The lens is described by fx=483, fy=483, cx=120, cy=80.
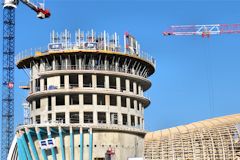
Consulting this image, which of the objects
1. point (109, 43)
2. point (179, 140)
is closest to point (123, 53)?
point (109, 43)

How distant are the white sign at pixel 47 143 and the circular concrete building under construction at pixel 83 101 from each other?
0.17m

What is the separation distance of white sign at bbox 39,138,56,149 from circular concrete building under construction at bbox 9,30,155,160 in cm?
17

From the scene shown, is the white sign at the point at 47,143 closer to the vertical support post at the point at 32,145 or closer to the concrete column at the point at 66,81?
the vertical support post at the point at 32,145

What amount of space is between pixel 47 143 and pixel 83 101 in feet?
33.8

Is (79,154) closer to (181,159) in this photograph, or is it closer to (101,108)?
(101,108)

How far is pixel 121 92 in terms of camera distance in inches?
3499

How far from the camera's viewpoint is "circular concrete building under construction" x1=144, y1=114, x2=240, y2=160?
266 feet

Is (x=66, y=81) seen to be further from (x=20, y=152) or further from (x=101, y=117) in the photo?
(x=20, y=152)

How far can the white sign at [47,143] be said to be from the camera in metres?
82.1

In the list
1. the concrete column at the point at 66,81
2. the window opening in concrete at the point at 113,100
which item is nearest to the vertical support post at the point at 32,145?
the concrete column at the point at 66,81

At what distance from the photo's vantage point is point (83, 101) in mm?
87250

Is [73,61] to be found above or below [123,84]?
above

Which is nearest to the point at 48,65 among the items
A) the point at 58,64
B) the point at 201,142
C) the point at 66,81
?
the point at 58,64

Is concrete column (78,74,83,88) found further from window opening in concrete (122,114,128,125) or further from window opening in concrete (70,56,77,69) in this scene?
window opening in concrete (122,114,128,125)
